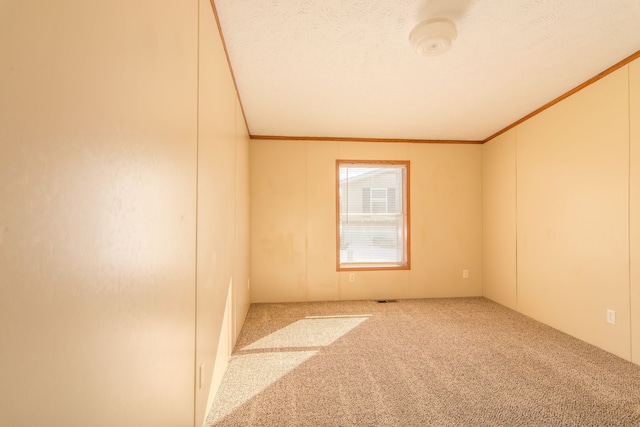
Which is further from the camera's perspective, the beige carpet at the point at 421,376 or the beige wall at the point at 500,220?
the beige wall at the point at 500,220

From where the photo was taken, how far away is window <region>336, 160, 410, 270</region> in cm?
432

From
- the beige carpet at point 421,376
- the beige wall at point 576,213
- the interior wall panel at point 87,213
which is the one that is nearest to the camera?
the interior wall panel at point 87,213

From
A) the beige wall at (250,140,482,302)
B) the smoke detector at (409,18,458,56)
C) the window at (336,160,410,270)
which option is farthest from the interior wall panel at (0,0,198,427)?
the window at (336,160,410,270)

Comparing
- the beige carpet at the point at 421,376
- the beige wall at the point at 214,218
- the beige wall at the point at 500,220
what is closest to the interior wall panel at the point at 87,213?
the beige wall at the point at 214,218

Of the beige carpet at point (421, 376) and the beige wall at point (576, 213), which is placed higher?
the beige wall at point (576, 213)

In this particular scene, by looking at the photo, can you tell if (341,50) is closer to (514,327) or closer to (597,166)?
(597,166)

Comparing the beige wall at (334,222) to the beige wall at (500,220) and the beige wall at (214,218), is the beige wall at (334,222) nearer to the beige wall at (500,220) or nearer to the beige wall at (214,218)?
the beige wall at (500,220)

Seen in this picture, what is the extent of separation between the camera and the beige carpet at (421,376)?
1728 millimetres

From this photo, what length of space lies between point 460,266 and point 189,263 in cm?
424

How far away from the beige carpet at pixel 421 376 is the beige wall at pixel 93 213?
2.97 feet

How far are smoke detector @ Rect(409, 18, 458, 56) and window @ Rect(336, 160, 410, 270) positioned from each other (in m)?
2.42

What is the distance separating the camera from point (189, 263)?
1.31 m

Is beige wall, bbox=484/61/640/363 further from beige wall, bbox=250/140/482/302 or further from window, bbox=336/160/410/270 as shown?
window, bbox=336/160/410/270

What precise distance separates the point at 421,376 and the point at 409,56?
2514 millimetres
